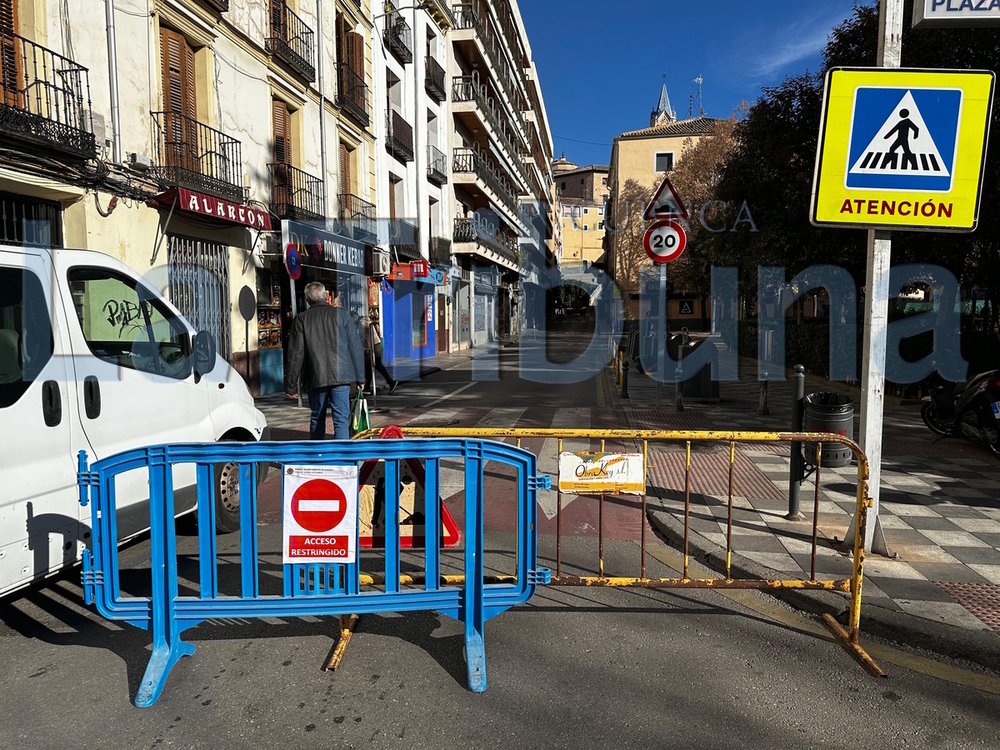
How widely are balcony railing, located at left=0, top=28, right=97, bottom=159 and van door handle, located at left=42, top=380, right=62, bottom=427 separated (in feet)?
19.5

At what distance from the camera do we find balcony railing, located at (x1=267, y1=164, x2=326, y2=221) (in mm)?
14664

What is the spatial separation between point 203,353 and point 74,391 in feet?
4.39

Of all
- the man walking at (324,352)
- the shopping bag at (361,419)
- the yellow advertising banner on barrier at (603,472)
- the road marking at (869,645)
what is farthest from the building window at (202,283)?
the road marking at (869,645)

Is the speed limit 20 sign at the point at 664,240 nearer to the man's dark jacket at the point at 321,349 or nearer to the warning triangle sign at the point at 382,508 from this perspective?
the man's dark jacket at the point at 321,349

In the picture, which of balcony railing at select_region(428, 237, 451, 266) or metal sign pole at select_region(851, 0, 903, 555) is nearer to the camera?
metal sign pole at select_region(851, 0, 903, 555)

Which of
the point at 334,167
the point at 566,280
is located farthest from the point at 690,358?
the point at 566,280

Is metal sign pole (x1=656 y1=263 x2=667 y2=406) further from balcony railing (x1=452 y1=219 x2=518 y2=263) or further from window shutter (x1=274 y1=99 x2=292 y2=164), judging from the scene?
balcony railing (x1=452 y1=219 x2=518 y2=263)

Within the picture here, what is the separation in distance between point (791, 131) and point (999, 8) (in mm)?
9644

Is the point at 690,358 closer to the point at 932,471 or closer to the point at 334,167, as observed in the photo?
the point at 932,471

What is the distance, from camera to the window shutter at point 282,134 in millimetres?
15086

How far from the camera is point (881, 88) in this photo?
4211 millimetres

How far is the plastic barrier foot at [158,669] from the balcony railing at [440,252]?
24.4m

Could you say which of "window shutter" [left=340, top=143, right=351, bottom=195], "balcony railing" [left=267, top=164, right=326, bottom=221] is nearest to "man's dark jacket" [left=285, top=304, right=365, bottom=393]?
"balcony railing" [left=267, top=164, right=326, bottom=221]

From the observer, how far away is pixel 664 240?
8.75 metres
